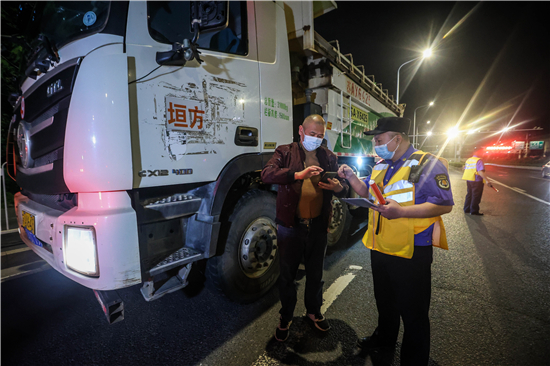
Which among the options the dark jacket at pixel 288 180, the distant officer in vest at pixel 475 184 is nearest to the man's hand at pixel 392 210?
the dark jacket at pixel 288 180

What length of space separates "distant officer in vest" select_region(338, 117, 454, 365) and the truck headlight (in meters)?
1.81

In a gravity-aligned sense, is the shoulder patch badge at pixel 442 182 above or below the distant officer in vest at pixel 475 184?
above

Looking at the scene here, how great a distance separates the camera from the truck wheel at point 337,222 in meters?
3.96

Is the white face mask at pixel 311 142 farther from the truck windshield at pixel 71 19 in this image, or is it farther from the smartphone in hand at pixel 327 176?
the truck windshield at pixel 71 19

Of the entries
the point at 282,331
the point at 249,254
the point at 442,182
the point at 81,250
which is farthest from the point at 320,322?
the point at 81,250

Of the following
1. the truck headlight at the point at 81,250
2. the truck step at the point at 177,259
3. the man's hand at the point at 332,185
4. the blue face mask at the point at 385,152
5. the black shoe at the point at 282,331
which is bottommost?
the black shoe at the point at 282,331

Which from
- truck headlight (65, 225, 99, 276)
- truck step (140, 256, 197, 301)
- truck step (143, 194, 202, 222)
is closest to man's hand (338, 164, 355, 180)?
truck step (143, 194, 202, 222)

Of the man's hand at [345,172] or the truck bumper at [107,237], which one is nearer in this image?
the truck bumper at [107,237]

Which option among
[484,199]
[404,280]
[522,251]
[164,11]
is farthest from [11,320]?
[484,199]

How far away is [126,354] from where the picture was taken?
211cm

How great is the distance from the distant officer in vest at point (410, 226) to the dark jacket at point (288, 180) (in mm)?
562

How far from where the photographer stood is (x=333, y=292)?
300cm

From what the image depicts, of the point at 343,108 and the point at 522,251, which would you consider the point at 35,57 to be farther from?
the point at 522,251

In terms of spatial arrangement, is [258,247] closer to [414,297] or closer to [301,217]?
[301,217]
